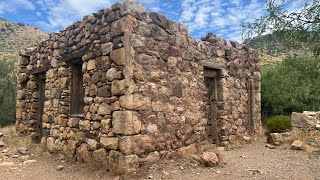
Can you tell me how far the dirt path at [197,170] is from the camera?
17.5ft

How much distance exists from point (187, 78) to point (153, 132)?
1720mm

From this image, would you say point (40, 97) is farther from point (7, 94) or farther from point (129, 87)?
point (7, 94)

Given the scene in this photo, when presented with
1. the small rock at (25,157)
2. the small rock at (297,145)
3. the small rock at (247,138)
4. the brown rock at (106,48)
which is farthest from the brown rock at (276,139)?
the small rock at (25,157)

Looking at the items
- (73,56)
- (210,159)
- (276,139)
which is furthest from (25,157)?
(276,139)

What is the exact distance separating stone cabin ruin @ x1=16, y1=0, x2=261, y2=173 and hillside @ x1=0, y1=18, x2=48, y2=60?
24.3 m

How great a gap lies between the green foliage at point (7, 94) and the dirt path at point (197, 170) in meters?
9.17

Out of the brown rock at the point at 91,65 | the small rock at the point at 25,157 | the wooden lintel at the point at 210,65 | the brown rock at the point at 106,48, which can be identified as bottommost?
the small rock at the point at 25,157

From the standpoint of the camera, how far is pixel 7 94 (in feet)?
52.4

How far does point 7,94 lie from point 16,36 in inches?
831

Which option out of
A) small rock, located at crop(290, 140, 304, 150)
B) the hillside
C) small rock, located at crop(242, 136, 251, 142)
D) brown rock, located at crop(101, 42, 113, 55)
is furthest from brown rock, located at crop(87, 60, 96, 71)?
the hillside

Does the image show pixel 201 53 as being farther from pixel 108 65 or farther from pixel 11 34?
pixel 11 34

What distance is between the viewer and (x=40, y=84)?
9.07 meters

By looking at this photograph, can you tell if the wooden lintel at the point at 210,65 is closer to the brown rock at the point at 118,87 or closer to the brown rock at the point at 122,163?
the brown rock at the point at 118,87

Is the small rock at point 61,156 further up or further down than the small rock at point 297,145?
further down
